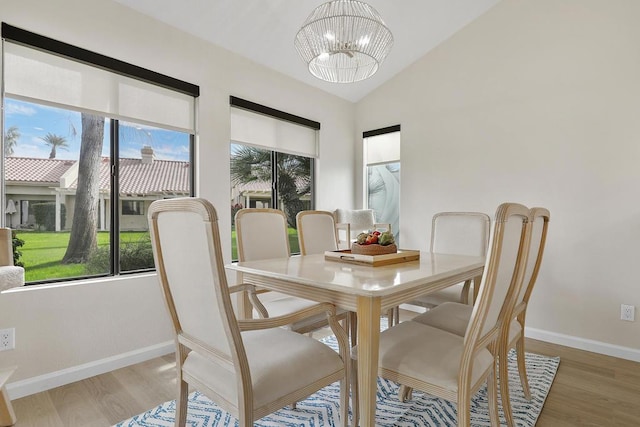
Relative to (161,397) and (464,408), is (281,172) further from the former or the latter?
(464,408)

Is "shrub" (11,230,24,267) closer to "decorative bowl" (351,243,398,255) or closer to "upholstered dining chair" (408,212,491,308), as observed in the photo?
"decorative bowl" (351,243,398,255)

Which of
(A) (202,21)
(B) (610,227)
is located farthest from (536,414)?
(A) (202,21)

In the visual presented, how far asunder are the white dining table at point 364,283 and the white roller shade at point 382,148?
2130 millimetres

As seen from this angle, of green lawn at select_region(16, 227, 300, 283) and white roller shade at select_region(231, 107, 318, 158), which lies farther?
white roller shade at select_region(231, 107, 318, 158)

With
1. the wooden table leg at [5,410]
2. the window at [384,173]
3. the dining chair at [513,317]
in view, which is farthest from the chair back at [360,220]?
the wooden table leg at [5,410]

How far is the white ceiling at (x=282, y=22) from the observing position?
2.56 metres

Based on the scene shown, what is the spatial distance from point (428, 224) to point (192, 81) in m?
2.54

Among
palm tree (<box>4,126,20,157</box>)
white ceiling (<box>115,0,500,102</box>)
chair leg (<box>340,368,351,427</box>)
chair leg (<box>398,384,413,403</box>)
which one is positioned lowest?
chair leg (<box>398,384,413,403</box>)

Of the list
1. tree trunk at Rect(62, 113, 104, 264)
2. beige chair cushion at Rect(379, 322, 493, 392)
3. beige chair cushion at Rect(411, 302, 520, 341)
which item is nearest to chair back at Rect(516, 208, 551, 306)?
beige chair cushion at Rect(411, 302, 520, 341)

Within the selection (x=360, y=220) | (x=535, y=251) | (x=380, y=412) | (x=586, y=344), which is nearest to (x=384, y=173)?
(x=360, y=220)

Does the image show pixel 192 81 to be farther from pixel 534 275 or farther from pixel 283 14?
pixel 534 275

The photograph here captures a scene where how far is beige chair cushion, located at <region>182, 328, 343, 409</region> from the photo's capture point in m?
1.14

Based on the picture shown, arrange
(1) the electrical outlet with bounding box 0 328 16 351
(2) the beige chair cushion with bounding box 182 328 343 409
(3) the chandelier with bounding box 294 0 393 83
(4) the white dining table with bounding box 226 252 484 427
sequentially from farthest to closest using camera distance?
(3) the chandelier with bounding box 294 0 393 83 < (1) the electrical outlet with bounding box 0 328 16 351 < (4) the white dining table with bounding box 226 252 484 427 < (2) the beige chair cushion with bounding box 182 328 343 409

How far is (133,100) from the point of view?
8.14 ft
